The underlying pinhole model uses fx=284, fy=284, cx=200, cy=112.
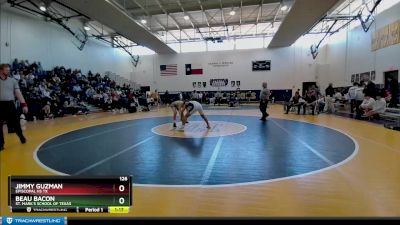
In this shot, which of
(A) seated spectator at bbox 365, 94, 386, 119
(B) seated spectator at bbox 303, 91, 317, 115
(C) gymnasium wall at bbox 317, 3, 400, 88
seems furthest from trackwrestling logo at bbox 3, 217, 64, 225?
(C) gymnasium wall at bbox 317, 3, 400, 88

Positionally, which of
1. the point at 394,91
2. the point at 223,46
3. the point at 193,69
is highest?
the point at 223,46

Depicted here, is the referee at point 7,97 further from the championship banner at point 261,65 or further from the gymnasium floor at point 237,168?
Answer: the championship banner at point 261,65

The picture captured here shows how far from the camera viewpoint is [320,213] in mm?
2336

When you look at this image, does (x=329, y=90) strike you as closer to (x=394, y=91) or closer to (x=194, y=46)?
(x=394, y=91)

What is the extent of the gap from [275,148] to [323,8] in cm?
1112

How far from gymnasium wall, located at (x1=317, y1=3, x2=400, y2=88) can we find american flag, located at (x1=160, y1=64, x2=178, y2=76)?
1301 cm

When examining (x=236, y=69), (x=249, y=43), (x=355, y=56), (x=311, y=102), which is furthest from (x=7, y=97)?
(x=249, y=43)

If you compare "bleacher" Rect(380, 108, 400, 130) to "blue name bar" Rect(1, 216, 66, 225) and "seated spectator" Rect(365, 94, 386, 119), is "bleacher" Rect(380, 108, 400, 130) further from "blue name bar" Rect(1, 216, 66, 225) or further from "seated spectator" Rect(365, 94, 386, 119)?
"blue name bar" Rect(1, 216, 66, 225)

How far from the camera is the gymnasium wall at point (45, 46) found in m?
13.1

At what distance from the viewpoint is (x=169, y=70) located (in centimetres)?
2789

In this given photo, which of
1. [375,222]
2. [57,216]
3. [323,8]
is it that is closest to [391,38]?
[323,8]
